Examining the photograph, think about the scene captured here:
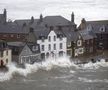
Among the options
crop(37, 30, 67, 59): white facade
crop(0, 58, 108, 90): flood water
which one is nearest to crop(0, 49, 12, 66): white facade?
crop(0, 58, 108, 90): flood water

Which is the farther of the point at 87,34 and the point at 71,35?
the point at 87,34

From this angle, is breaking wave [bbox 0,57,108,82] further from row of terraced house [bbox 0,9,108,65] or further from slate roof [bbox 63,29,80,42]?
slate roof [bbox 63,29,80,42]

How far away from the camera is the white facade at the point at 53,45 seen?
6353 cm

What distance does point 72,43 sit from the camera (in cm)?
7025

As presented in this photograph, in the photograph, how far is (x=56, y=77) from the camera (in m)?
48.7

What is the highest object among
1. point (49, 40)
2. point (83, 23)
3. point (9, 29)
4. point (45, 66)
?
point (83, 23)

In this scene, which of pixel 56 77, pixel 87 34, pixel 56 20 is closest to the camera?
pixel 56 77

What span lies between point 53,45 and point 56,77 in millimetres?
18014

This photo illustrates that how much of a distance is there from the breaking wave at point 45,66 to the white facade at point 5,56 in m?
1.06

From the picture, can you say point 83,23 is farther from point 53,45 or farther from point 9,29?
point 53,45

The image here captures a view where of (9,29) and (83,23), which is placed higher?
(83,23)

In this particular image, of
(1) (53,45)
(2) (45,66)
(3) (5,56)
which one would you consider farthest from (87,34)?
(3) (5,56)

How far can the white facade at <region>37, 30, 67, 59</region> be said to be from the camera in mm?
63531

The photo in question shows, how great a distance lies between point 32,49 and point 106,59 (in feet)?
Result: 54.1
